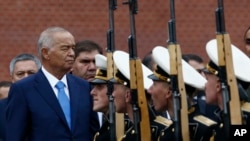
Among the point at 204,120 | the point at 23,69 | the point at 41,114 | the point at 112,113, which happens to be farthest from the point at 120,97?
the point at 23,69

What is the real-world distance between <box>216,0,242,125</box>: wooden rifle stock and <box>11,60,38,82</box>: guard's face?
10.1 feet

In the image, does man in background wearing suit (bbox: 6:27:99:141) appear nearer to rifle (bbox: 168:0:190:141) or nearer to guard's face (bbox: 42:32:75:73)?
guard's face (bbox: 42:32:75:73)

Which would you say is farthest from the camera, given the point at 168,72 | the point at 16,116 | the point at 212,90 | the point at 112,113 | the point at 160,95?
the point at 112,113

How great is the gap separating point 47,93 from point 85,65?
1.91m

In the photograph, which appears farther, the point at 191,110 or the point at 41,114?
the point at 41,114

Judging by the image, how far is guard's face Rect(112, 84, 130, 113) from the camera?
10.1 metres

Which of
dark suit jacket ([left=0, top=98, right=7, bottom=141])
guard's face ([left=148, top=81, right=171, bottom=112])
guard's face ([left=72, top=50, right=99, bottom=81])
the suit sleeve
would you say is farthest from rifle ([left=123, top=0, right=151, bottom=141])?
dark suit jacket ([left=0, top=98, right=7, bottom=141])

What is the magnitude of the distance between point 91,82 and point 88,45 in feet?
5.51

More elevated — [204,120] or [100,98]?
[100,98]

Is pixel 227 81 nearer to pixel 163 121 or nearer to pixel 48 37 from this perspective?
pixel 163 121

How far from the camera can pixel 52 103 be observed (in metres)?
10.1

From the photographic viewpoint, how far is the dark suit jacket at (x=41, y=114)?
9953 millimetres

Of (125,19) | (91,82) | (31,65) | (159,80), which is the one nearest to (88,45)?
(31,65)

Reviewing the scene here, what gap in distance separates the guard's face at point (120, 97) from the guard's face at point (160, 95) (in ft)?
1.16
